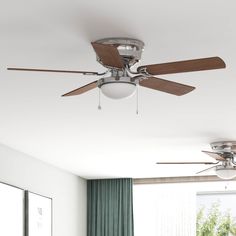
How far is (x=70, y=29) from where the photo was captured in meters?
3.15

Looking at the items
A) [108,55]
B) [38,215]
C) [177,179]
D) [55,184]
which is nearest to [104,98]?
[108,55]

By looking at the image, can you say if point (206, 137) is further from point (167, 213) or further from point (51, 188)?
point (167, 213)

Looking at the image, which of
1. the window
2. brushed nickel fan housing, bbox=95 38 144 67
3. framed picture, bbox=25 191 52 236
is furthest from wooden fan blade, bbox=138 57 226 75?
the window

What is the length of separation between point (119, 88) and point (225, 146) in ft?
Answer: 10.6

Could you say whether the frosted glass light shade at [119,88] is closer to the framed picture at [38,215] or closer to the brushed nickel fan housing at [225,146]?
the brushed nickel fan housing at [225,146]

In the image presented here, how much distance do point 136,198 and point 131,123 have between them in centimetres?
366

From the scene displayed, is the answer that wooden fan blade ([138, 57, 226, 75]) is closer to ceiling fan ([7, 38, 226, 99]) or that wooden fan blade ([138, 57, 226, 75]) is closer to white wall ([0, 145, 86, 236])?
ceiling fan ([7, 38, 226, 99])

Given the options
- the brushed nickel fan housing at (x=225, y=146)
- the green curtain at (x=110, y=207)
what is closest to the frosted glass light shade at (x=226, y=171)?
the brushed nickel fan housing at (x=225, y=146)

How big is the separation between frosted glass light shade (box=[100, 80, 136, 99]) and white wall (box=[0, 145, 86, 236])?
3.16m

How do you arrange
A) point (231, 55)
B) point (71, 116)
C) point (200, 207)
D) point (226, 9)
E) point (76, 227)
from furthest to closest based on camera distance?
point (200, 207) < point (76, 227) < point (71, 116) < point (231, 55) < point (226, 9)

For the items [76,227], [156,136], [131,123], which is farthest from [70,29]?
[76,227]

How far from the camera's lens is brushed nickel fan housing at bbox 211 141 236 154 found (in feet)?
20.3

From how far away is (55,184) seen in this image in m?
7.66

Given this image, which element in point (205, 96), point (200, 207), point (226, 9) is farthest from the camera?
point (200, 207)
